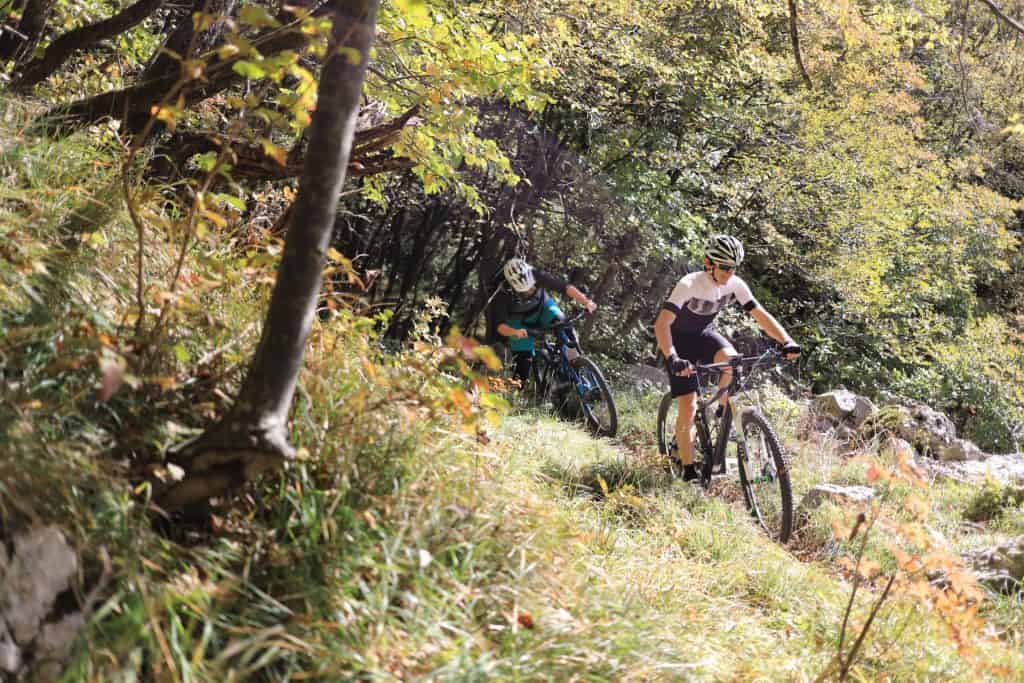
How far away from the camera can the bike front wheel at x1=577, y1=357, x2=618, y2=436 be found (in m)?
8.60

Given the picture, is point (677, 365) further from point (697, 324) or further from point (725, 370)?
point (697, 324)

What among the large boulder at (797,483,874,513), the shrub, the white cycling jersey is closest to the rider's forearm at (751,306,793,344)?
the white cycling jersey

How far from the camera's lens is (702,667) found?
275cm

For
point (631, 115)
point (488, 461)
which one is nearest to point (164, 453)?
point (488, 461)

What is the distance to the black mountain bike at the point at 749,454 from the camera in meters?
5.91

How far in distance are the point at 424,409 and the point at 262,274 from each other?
0.82 meters

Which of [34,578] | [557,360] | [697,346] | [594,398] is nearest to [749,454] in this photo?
[697,346]

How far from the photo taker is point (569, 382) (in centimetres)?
879

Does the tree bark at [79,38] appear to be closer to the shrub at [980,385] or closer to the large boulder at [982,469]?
the large boulder at [982,469]

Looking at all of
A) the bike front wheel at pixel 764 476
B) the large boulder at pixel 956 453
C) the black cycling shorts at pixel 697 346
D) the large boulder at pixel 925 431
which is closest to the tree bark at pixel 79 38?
the black cycling shorts at pixel 697 346

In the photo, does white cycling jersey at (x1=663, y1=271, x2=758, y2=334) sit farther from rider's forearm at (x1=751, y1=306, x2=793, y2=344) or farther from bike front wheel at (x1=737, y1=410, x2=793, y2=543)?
bike front wheel at (x1=737, y1=410, x2=793, y2=543)

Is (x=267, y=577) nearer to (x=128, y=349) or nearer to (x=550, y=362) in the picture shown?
(x=128, y=349)

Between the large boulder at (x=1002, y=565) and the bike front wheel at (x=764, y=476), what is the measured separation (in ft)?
4.14

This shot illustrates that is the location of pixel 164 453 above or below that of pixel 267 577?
above
